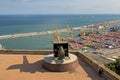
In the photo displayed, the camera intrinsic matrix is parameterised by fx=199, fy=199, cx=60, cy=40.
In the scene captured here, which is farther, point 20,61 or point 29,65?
point 20,61

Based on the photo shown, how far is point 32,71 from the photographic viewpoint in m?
12.1

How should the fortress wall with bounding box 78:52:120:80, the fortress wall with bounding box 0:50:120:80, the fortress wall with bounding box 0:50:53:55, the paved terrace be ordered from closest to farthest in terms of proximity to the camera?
the fortress wall with bounding box 78:52:120:80
the fortress wall with bounding box 0:50:120:80
the paved terrace
the fortress wall with bounding box 0:50:53:55

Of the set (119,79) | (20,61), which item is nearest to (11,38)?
(20,61)

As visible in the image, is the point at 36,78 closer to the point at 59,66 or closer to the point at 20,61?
the point at 59,66

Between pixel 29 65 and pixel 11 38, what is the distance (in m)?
75.3

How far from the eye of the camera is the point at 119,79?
9.70 metres

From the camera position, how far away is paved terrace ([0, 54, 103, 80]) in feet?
36.3

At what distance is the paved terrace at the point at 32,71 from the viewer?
11062 millimetres

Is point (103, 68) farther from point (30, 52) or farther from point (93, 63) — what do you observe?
point (30, 52)

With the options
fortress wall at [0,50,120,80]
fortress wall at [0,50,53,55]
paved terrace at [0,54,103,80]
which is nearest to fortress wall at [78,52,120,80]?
fortress wall at [0,50,120,80]

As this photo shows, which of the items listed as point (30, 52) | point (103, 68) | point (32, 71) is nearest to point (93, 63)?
point (103, 68)

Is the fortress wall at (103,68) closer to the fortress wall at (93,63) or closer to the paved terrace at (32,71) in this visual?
the fortress wall at (93,63)

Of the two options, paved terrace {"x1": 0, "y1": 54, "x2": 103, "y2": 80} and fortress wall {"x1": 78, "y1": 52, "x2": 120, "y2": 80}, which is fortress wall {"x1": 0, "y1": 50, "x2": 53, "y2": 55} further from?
fortress wall {"x1": 78, "y1": 52, "x2": 120, "y2": 80}

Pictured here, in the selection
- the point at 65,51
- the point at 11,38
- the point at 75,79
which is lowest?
the point at 11,38
